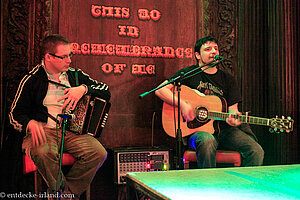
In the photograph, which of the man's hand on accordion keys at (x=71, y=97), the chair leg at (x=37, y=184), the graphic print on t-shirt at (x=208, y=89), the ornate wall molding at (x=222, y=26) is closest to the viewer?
the chair leg at (x=37, y=184)

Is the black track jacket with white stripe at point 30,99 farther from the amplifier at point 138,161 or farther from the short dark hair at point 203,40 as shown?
the short dark hair at point 203,40

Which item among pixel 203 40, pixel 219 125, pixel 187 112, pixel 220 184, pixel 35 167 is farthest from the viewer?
pixel 203 40

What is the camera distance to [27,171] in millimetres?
2717

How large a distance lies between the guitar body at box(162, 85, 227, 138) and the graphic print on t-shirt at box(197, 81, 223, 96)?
91 mm

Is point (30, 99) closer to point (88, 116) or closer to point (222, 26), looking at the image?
point (88, 116)

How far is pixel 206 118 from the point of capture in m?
3.30

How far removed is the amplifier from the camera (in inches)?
121

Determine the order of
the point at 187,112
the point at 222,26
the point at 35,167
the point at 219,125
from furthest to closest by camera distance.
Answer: the point at 222,26
the point at 219,125
the point at 187,112
the point at 35,167

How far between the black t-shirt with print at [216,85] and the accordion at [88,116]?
932 millimetres

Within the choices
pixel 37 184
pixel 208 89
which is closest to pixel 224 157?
pixel 208 89

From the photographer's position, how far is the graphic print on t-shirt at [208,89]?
11.3ft

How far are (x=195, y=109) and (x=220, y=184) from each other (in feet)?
6.51

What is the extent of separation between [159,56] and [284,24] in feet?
5.17

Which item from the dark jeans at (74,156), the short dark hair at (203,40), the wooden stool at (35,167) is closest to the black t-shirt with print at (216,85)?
the short dark hair at (203,40)
